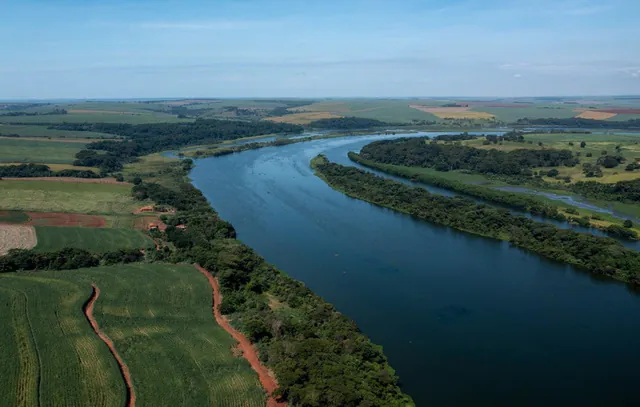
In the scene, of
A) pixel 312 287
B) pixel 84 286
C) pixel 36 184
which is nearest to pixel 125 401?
pixel 84 286

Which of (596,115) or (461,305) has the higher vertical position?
(596,115)

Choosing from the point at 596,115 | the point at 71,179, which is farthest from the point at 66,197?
the point at 596,115

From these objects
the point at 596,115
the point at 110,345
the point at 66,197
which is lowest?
the point at 110,345

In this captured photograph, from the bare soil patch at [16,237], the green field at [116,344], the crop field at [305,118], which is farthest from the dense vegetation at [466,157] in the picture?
the crop field at [305,118]

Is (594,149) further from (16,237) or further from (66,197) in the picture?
(16,237)

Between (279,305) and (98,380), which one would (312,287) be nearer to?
(279,305)

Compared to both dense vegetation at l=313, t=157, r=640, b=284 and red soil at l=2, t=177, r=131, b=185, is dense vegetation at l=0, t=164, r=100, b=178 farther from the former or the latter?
dense vegetation at l=313, t=157, r=640, b=284
